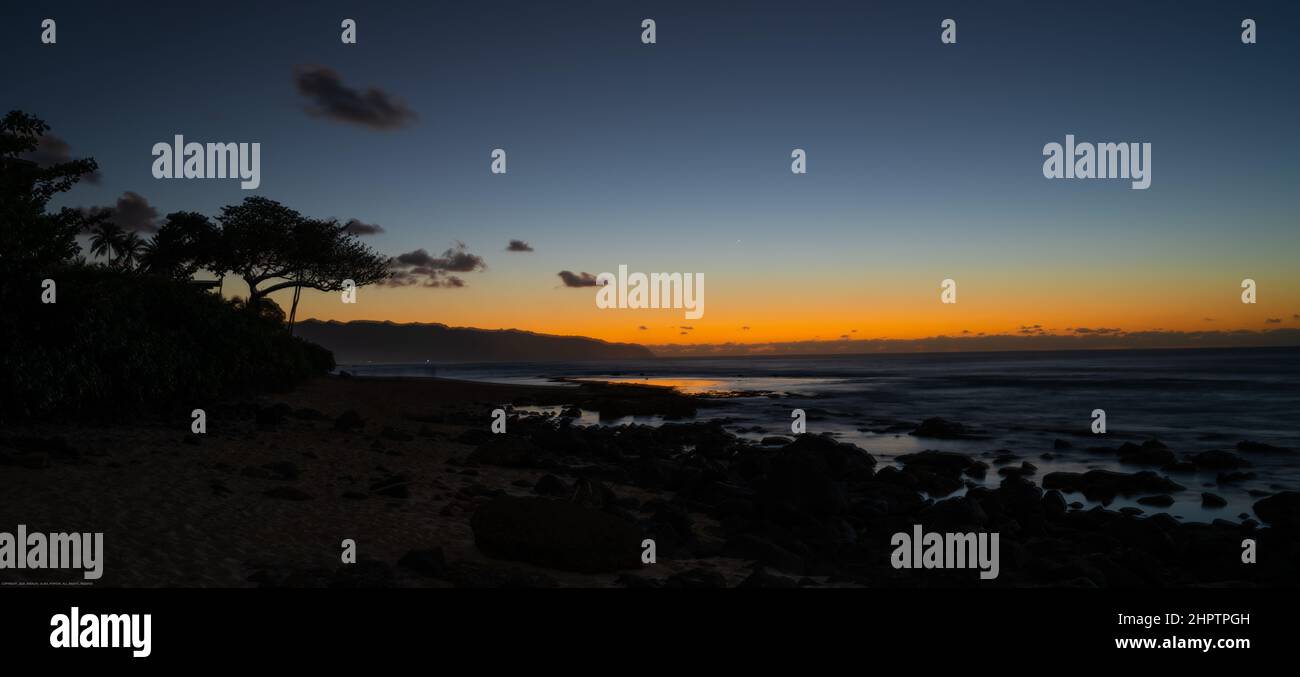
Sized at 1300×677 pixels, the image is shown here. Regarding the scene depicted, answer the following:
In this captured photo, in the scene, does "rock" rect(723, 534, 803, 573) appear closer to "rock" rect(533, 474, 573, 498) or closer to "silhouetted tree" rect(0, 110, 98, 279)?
"rock" rect(533, 474, 573, 498)

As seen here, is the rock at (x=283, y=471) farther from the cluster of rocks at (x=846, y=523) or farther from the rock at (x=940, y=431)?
the rock at (x=940, y=431)

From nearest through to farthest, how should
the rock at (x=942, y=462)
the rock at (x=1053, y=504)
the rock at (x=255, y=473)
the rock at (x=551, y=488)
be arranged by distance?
the rock at (x=255, y=473)
the rock at (x=1053, y=504)
the rock at (x=551, y=488)
the rock at (x=942, y=462)

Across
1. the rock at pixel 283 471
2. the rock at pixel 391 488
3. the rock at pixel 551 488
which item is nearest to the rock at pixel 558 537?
the rock at pixel 391 488

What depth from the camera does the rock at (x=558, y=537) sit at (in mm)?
9711

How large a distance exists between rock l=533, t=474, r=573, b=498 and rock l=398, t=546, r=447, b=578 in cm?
657

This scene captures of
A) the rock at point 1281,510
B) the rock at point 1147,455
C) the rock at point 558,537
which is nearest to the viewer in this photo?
the rock at point 558,537

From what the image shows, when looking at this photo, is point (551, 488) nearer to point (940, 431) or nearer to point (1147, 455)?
point (1147, 455)

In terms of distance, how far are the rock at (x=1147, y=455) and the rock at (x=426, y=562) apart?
25177 millimetres

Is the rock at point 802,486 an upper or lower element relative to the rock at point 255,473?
lower

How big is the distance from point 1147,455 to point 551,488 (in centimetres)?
2200

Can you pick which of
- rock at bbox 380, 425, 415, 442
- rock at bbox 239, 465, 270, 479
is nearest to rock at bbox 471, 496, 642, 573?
rock at bbox 239, 465, 270, 479
